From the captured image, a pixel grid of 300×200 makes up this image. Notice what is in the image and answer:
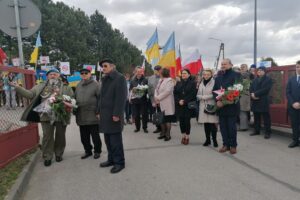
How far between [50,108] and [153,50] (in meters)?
7.58

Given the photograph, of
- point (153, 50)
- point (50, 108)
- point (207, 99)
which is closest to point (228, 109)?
point (207, 99)

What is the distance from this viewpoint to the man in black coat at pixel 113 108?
5652 mm

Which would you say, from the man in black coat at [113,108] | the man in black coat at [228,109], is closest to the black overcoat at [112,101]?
the man in black coat at [113,108]

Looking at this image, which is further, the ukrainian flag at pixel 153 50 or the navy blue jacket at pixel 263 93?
the ukrainian flag at pixel 153 50

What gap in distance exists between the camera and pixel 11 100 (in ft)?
20.8

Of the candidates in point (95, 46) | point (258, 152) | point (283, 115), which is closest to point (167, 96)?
point (258, 152)

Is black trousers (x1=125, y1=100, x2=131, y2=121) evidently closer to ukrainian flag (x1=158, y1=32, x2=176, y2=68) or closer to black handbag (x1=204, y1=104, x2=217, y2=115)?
ukrainian flag (x1=158, y1=32, x2=176, y2=68)

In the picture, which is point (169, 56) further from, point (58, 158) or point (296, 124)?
point (58, 158)

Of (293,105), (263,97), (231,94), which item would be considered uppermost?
(231,94)

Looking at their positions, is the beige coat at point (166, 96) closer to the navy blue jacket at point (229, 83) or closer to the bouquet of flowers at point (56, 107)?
the navy blue jacket at point (229, 83)

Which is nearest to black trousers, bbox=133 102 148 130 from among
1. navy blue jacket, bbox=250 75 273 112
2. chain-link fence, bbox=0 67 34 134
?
navy blue jacket, bbox=250 75 273 112

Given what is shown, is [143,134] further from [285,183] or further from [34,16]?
[285,183]

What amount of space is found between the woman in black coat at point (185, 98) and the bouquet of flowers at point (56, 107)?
8.47ft

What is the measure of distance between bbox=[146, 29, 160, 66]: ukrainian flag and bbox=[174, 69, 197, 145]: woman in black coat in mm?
4921
